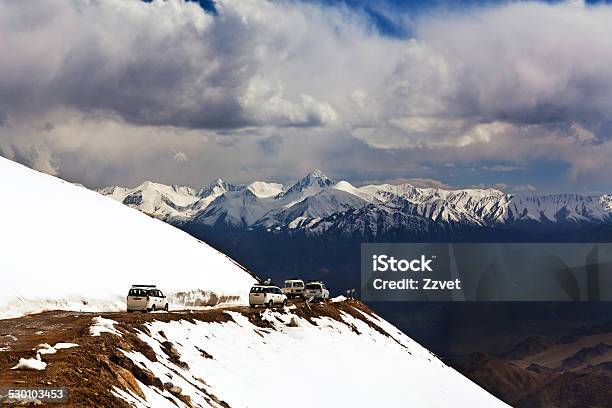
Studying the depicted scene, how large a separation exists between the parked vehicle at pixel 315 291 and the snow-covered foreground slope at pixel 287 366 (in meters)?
7.47

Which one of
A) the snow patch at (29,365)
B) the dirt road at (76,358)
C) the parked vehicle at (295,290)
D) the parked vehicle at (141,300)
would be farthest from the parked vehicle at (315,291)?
the snow patch at (29,365)

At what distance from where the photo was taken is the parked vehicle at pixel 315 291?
264 ft

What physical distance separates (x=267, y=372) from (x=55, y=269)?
21343mm

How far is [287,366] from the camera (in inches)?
1773

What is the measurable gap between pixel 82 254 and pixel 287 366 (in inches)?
955

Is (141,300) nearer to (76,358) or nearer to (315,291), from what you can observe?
(76,358)

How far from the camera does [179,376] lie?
30.5 metres

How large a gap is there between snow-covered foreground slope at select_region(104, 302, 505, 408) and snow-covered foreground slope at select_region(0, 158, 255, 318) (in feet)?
38.3

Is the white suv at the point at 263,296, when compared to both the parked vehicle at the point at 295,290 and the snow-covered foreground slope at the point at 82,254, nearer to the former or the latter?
the snow-covered foreground slope at the point at 82,254

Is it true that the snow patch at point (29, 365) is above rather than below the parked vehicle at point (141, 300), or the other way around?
below

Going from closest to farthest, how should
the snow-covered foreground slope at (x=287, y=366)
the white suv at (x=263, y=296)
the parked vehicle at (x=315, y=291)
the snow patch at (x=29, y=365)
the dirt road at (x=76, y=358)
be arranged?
the dirt road at (x=76, y=358) < the snow patch at (x=29, y=365) < the snow-covered foreground slope at (x=287, y=366) < the white suv at (x=263, y=296) < the parked vehicle at (x=315, y=291)

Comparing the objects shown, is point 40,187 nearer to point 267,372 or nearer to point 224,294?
point 224,294

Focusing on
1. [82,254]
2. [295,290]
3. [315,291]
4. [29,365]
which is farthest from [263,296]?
[29,365]

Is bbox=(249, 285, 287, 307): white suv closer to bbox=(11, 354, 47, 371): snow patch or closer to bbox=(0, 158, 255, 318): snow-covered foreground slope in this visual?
bbox=(0, 158, 255, 318): snow-covered foreground slope
